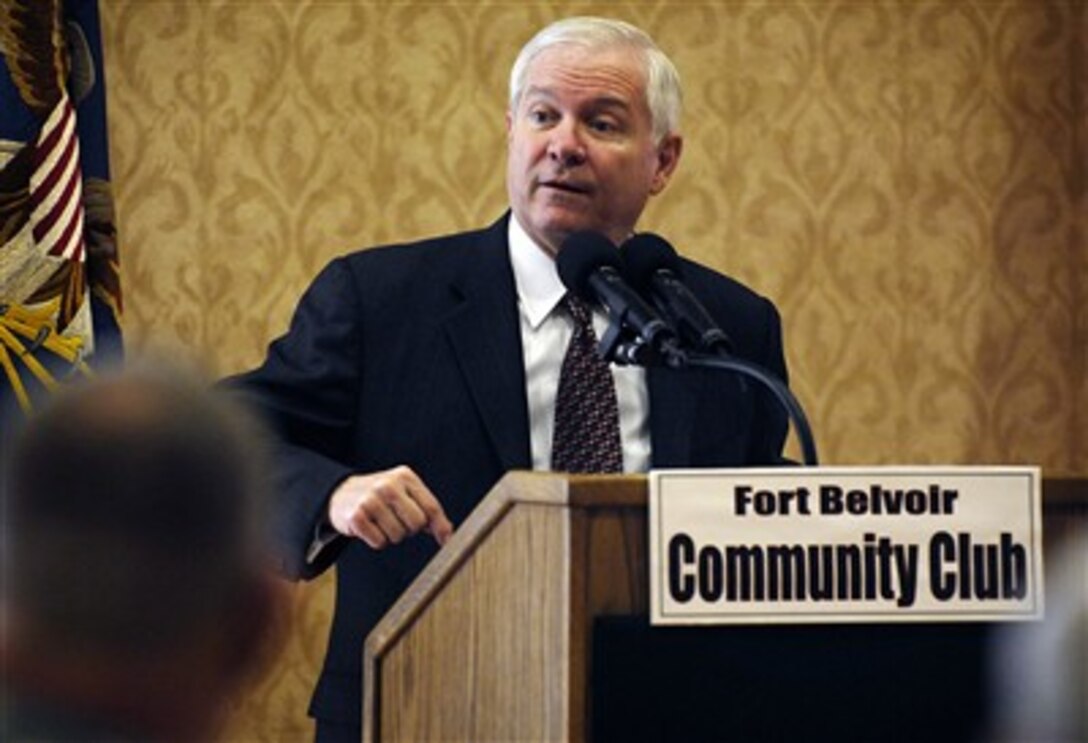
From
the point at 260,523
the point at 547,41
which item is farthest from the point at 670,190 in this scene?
the point at 260,523

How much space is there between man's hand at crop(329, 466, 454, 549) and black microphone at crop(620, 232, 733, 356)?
1.02 ft

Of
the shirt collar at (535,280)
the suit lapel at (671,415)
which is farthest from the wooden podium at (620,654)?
the shirt collar at (535,280)

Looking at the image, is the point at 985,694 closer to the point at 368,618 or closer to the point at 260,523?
the point at 368,618

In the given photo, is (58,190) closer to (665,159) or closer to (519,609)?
(665,159)

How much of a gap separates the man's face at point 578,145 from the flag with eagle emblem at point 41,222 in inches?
49.0

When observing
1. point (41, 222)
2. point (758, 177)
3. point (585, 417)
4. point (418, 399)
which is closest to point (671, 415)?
point (585, 417)

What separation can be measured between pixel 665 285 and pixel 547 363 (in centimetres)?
53

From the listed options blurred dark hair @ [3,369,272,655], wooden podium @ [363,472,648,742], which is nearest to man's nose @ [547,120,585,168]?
wooden podium @ [363,472,648,742]

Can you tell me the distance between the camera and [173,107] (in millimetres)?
4344

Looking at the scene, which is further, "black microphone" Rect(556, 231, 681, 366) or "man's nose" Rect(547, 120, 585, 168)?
"man's nose" Rect(547, 120, 585, 168)

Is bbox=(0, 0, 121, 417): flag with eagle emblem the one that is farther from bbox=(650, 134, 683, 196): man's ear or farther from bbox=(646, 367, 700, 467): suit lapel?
bbox=(646, 367, 700, 467): suit lapel

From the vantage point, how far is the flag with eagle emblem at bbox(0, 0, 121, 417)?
3.66 meters

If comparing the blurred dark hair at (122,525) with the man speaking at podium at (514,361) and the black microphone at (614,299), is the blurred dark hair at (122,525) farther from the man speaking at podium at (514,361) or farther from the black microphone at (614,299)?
the man speaking at podium at (514,361)

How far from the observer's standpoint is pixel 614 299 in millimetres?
2100
